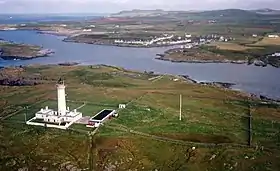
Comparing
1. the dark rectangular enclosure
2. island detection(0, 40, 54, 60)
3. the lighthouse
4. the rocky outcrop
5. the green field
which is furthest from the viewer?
island detection(0, 40, 54, 60)

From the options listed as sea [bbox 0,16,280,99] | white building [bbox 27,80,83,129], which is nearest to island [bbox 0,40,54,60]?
sea [bbox 0,16,280,99]

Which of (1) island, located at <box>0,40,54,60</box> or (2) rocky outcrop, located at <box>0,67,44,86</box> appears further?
(1) island, located at <box>0,40,54,60</box>

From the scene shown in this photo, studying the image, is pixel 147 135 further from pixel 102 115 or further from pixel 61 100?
pixel 61 100

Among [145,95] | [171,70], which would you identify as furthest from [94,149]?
[171,70]

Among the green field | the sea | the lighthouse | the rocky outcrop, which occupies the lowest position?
the sea

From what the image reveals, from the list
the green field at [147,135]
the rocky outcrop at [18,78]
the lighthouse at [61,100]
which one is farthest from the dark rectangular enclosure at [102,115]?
the rocky outcrop at [18,78]

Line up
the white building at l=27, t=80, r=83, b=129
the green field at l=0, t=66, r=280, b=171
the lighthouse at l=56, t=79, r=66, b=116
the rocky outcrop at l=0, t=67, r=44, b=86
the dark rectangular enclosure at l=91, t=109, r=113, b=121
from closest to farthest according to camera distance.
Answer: the green field at l=0, t=66, r=280, b=171
the white building at l=27, t=80, r=83, b=129
the dark rectangular enclosure at l=91, t=109, r=113, b=121
the lighthouse at l=56, t=79, r=66, b=116
the rocky outcrop at l=0, t=67, r=44, b=86

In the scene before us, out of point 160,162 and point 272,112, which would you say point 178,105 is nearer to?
point 272,112

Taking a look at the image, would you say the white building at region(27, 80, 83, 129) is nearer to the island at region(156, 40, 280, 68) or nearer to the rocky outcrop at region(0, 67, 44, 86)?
the rocky outcrop at region(0, 67, 44, 86)
